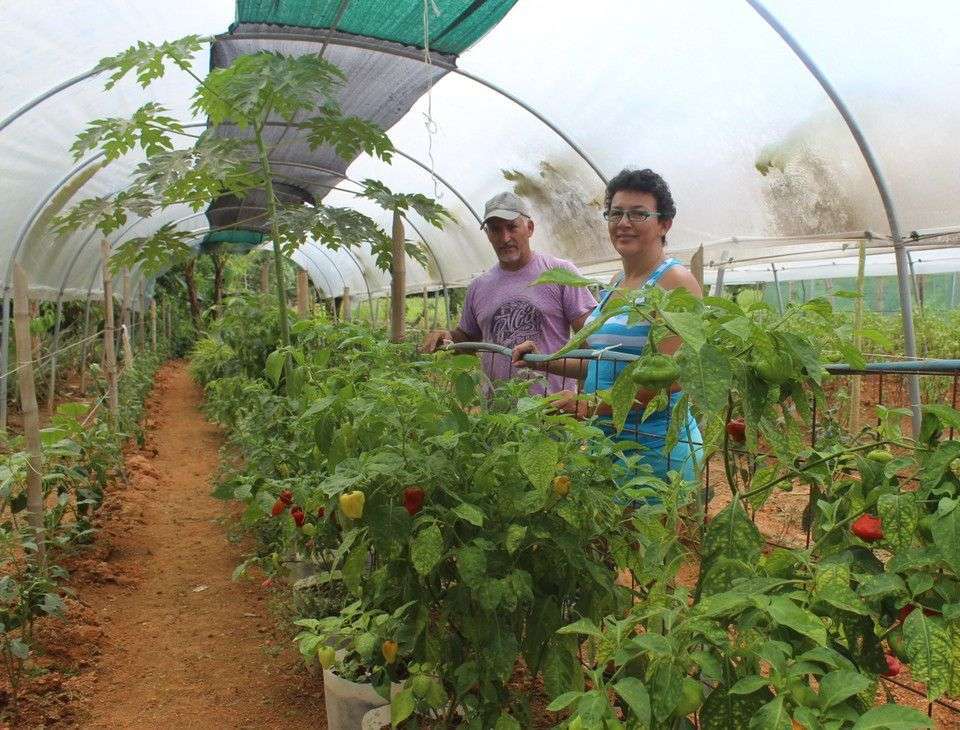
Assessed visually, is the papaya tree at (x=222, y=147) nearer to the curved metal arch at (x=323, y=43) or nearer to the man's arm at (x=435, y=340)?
the man's arm at (x=435, y=340)

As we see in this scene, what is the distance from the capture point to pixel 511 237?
129 inches

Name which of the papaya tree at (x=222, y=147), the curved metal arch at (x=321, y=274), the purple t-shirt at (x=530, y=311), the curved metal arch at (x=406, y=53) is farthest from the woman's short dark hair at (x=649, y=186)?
the curved metal arch at (x=321, y=274)

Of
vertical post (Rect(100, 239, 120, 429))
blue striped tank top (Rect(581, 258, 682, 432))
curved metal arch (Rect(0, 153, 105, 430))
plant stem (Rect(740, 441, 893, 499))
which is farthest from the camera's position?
curved metal arch (Rect(0, 153, 105, 430))

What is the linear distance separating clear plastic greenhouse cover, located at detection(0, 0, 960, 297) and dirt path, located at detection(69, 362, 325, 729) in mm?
2230

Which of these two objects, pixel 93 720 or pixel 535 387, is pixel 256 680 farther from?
pixel 535 387

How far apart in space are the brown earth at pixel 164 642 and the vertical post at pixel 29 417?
0.47 meters

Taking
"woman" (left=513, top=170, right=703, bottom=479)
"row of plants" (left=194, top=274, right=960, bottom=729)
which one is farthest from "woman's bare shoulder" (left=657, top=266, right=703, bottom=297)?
"row of plants" (left=194, top=274, right=960, bottom=729)

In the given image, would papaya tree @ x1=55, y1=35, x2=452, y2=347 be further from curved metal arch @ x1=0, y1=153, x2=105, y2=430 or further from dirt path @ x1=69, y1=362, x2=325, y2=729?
curved metal arch @ x1=0, y1=153, x2=105, y2=430

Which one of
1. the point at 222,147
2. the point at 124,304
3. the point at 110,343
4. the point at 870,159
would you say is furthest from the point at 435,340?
the point at 124,304

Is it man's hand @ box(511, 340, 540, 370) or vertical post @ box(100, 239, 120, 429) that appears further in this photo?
vertical post @ box(100, 239, 120, 429)

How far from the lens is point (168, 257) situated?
3768 mm

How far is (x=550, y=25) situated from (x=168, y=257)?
272 centimetres

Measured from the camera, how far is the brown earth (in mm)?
2848

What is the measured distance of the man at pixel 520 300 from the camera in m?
3.24
